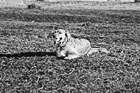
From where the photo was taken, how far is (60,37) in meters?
10.5

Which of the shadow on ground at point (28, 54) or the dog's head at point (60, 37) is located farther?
the shadow on ground at point (28, 54)

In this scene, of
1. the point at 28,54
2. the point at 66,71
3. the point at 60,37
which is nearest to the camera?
the point at 66,71

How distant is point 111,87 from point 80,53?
11.2 feet

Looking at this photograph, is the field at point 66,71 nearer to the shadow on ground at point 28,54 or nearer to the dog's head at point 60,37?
the shadow on ground at point 28,54

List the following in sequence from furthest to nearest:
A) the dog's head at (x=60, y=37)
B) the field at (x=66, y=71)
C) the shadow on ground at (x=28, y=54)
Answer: the shadow on ground at (x=28, y=54), the dog's head at (x=60, y=37), the field at (x=66, y=71)

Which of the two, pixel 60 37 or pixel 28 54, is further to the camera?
pixel 28 54

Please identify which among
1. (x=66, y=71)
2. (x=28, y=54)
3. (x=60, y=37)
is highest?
(x=60, y=37)

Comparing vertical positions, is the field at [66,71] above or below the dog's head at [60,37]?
below

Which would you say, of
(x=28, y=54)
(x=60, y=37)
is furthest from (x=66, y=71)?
(x=28, y=54)

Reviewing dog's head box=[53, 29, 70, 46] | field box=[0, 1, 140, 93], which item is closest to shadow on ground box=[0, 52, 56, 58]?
field box=[0, 1, 140, 93]

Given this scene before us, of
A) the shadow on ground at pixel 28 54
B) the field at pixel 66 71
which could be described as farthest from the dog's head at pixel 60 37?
the shadow on ground at pixel 28 54

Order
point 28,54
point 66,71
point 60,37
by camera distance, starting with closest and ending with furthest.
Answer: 1. point 66,71
2. point 60,37
3. point 28,54

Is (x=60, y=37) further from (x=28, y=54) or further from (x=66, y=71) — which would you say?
(x=28, y=54)

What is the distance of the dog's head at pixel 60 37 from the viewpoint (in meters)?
10.4
